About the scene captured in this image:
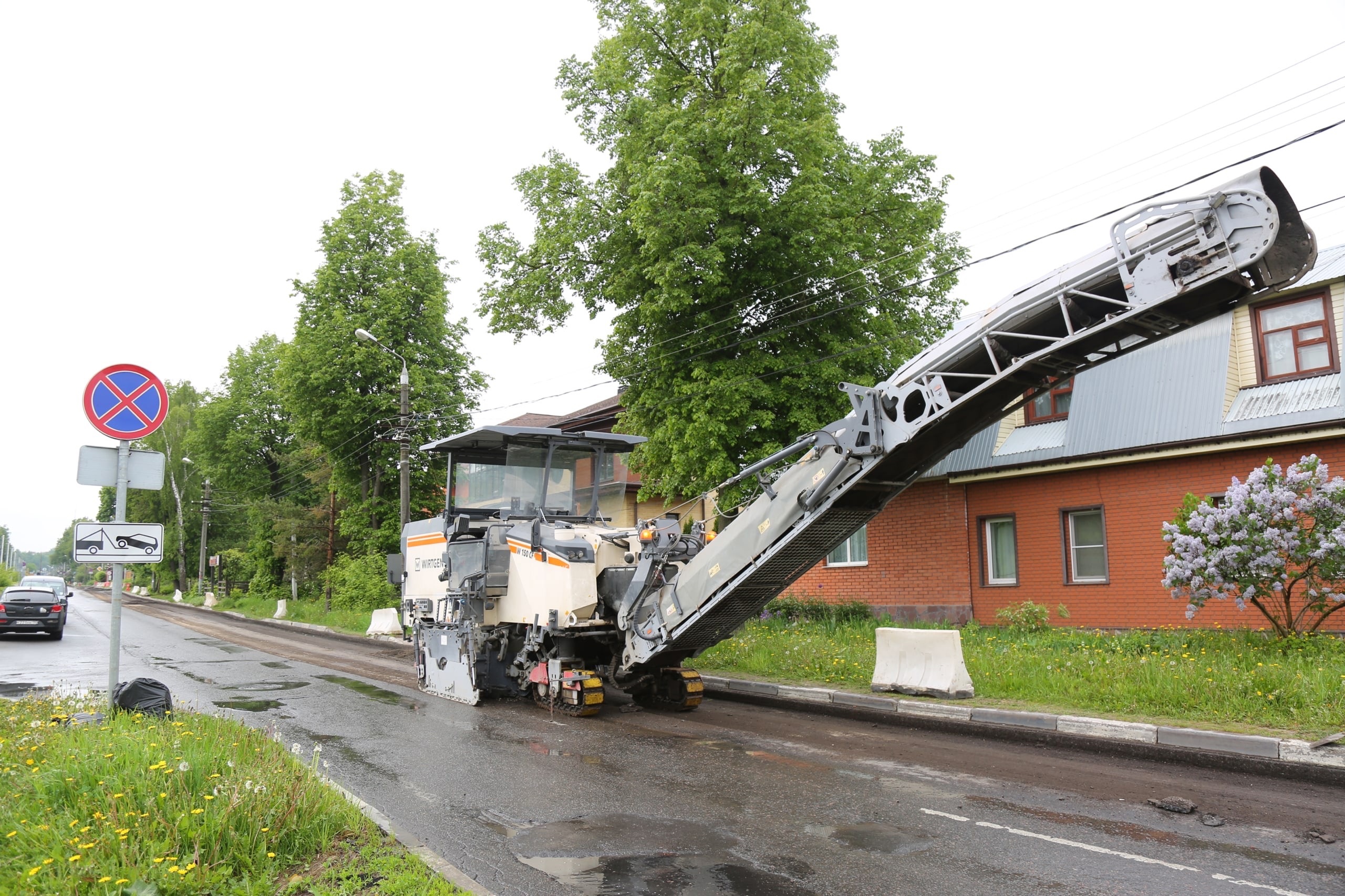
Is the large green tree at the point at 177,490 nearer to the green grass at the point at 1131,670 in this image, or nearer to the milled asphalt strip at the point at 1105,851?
the green grass at the point at 1131,670

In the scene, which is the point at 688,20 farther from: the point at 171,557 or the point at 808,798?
the point at 171,557

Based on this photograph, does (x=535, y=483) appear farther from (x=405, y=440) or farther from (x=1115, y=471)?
(x=405, y=440)

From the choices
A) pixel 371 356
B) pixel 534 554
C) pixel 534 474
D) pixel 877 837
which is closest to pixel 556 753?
pixel 534 554

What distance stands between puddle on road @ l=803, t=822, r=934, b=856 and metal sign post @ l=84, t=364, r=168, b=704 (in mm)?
5773

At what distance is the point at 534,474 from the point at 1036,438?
417 inches

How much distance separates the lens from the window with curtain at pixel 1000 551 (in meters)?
17.7

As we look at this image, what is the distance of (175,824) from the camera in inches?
185

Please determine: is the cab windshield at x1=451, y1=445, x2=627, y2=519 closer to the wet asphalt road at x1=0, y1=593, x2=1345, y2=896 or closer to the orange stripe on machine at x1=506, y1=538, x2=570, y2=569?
the orange stripe on machine at x1=506, y1=538, x2=570, y2=569

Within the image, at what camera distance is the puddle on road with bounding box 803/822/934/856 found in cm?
545

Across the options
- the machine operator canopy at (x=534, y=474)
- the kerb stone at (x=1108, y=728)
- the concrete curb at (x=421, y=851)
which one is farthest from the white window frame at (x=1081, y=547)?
the concrete curb at (x=421, y=851)

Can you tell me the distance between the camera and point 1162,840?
5.53 meters

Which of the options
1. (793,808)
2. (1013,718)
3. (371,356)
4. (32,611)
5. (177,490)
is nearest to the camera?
(793,808)

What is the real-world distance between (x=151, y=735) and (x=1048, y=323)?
25.7ft

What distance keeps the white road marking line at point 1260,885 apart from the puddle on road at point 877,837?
1547 mm
